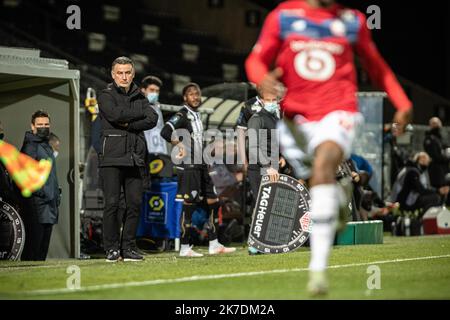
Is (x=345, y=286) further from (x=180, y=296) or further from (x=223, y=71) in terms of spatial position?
(x=223, y=71)

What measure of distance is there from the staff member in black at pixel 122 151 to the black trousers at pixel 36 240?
4.82 feet

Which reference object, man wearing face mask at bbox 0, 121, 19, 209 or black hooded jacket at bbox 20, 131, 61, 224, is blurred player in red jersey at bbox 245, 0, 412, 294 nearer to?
black hooded jacket at bbox 20, 131, 61, 224

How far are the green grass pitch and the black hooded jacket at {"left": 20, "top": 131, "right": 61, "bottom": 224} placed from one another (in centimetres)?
60

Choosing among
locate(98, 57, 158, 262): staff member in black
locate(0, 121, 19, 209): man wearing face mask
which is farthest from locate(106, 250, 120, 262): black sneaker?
locate(0, 121, 19, 209): man wearing face mask

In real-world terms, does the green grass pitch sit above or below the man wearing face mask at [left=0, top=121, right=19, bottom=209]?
below

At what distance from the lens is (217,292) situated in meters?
8.38

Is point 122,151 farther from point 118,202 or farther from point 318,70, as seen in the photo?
point 318,70

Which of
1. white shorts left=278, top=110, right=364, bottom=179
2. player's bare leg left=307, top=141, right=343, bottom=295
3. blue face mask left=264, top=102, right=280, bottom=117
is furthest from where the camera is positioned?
blue face mask left=264, top=102, right=280, bottom=117

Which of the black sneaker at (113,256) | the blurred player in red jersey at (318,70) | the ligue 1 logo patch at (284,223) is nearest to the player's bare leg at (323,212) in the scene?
the blurred player in red jersey at (318,70)

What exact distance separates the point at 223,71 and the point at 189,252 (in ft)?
49.0

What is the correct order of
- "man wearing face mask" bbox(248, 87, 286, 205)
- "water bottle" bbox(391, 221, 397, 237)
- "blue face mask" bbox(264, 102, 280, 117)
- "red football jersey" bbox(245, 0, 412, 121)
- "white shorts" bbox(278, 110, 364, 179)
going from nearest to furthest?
"white shorts" bbox(278, 110, 364, 179), "red football jersey" bbox(245, 0, 412, 121), "man wearing face mask" bbox(248, 87, 286, 205), "blue face mask" bbox(264, 102, 280, 117), "water bottle" bbox(391, 221, 397, 237)

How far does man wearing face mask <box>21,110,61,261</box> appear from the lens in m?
13.0

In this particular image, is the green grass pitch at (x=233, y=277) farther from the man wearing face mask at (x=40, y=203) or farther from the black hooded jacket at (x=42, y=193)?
the black hooded jacket at (x=42, y=193)

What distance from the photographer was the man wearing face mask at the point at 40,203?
513 inches
